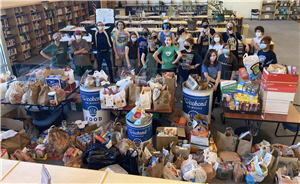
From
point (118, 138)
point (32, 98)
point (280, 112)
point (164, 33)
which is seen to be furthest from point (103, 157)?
point (164, 33)

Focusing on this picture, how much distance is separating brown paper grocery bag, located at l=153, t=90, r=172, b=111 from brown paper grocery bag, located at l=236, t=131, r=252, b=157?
3.69 ft

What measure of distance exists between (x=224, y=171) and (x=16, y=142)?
298cm

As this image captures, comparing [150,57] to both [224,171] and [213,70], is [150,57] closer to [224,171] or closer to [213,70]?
[213,70]

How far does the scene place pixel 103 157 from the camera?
322cm

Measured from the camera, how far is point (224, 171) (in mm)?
3070

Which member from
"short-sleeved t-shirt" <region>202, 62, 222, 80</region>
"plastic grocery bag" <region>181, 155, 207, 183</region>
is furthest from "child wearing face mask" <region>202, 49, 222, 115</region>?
"plastic grocery bag" <region>181, 155, 207, 183</region>

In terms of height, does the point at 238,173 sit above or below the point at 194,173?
below

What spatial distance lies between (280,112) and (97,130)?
2.71 m

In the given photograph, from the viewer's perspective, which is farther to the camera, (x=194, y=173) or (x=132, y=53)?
(x=132, y=53)

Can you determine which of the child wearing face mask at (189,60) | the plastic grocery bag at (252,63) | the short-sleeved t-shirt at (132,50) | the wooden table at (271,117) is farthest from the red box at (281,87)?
the short-sleeved t-shirt at (132,50)

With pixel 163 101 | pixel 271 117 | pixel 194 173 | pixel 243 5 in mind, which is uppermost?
pixel 243 5

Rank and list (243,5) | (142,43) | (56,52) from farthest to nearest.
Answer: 1. (243,5)
2. (142,43)
3. (56,52)

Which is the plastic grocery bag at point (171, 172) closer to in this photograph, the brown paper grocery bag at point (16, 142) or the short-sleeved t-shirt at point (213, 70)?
the short-sleeved t-shirt at point (213, 70)

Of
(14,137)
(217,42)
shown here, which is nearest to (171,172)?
(14,137)
